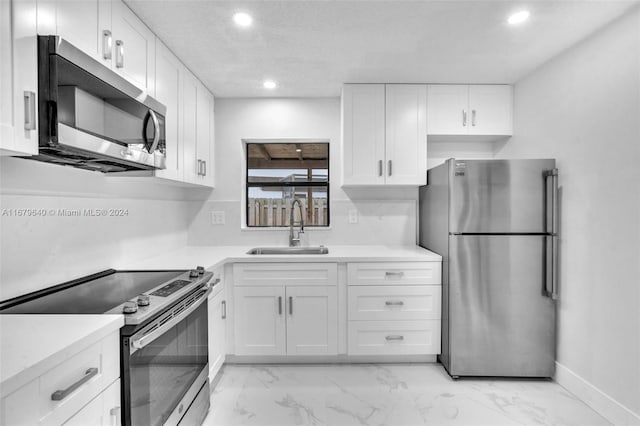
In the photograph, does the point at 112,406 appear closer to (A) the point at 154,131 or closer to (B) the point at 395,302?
(A) the point at 154,131

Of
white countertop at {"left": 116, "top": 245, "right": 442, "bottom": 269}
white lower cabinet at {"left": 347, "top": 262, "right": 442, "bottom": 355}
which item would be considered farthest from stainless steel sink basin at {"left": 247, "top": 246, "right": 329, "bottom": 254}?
white lower cabinet at {"left": 347, "top": 262, "right": 442, "bottom": 355}

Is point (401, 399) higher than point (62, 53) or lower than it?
lower

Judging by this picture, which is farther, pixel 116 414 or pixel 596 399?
pixel 596 399

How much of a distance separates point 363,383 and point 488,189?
5.41 feet

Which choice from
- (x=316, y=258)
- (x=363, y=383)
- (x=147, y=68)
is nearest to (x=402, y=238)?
(x=316, y=258)

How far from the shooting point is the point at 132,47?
5.82ft

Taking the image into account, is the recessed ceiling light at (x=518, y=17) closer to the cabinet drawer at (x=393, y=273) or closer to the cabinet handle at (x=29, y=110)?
the cabinet drawer at (x=393, y=273)

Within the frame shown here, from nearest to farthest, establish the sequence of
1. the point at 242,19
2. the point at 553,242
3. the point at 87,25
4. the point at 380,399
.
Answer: the point at 87,25 → the point at 242,19 → the point at 380,399 → the point at 553,242

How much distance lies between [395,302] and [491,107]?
1872 millimetres

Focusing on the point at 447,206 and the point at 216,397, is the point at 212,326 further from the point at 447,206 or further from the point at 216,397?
the point at 447,206

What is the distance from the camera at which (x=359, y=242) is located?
330 centimetres

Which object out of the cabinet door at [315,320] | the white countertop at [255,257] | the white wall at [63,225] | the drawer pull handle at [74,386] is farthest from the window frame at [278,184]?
the drawer pull handle at [74,386]

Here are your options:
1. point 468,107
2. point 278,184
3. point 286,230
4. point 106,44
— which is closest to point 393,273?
point 286,230

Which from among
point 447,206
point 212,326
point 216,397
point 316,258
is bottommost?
point 216,397
